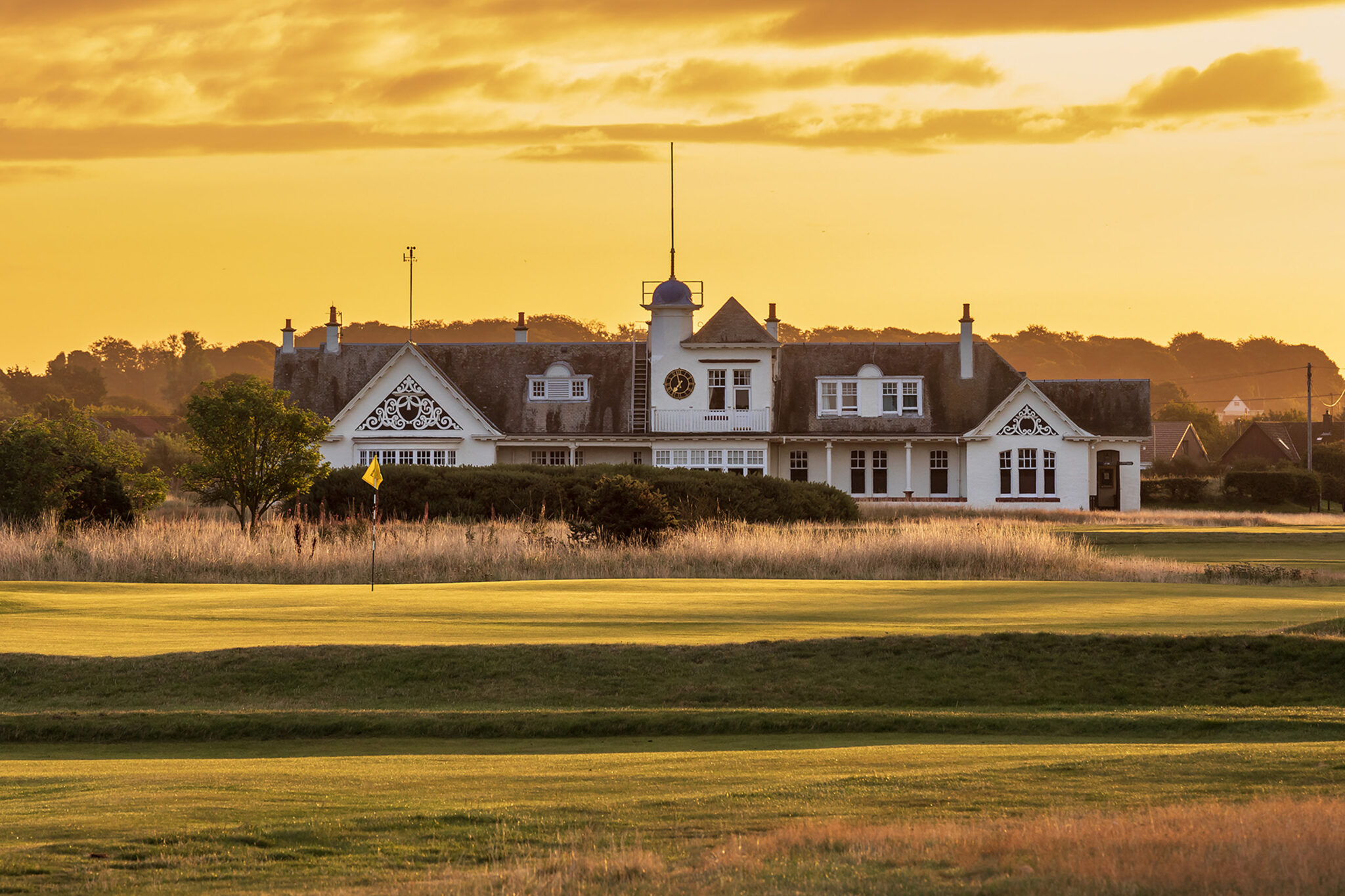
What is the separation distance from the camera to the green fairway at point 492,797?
24.0 feet

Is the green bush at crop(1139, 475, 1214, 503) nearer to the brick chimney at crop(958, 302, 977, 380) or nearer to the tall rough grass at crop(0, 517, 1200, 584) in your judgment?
the brick chimney at crop(958, 302, 977, 380)

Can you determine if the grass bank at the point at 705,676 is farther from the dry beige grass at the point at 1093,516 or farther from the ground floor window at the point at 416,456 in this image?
A: the ground floor window at the point at 416,456

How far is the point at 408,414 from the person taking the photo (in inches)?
2213

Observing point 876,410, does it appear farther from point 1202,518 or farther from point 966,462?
point 1202,518

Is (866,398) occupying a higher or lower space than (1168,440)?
higher

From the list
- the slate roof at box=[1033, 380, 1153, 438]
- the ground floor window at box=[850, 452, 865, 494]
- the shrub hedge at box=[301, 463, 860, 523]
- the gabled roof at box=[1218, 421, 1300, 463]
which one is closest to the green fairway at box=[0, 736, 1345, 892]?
the shrub hedge at box=[301, 463, 860, 523]

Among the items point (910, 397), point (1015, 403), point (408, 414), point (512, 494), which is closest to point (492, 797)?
point (512, 494)

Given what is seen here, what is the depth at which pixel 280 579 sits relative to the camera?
25922mm

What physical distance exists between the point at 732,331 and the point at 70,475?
91.2 feet

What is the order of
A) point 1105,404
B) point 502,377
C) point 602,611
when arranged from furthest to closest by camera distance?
1. point 1105,404
2. point 502,377
3. point 602,611

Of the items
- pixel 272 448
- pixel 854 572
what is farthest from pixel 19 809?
Answer: pixel 272 448

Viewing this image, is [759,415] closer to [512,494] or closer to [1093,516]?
[1093,516]

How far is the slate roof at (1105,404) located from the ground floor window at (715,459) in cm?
1081

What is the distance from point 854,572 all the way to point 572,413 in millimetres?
30249
